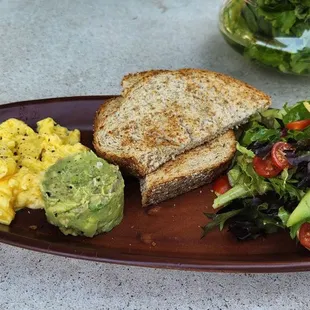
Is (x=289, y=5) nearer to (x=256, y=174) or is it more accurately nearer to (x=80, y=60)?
(x=256, y=174)

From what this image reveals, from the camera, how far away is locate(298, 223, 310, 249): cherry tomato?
2260 millimetres

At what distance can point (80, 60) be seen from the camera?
4.11 m

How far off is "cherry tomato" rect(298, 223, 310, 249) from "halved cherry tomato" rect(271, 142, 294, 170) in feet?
0.92

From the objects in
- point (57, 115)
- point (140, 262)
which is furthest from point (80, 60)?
point (140, 262)

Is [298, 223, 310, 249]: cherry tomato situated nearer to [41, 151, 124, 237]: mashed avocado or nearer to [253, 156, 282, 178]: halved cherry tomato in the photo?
[253, 156, 282, 178]: halved cherry tomato

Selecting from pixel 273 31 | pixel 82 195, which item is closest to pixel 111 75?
pixel 273 31

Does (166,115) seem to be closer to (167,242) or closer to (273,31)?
(167,242)

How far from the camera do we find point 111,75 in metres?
3.97

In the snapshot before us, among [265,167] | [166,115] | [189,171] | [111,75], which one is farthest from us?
[111,75]

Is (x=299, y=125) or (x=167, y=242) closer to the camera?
(x=167, y=242)

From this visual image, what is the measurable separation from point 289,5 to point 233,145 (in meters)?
0.91

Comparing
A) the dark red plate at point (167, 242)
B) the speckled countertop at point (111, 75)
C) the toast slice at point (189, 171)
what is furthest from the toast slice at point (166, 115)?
the speckled countertop at point (111, 75)

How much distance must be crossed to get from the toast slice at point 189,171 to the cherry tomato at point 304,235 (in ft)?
1.75

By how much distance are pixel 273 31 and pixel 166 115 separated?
3.23ft
